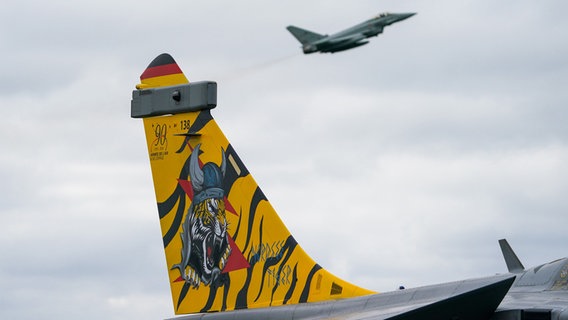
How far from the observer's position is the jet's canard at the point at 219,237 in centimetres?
1552

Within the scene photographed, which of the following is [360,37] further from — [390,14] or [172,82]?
[172,82]

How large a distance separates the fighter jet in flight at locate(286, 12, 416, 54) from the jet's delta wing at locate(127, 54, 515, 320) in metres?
4.41

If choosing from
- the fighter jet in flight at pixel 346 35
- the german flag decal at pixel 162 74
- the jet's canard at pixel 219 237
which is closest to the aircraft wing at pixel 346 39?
the fighter jet in flight at pixel 346 35

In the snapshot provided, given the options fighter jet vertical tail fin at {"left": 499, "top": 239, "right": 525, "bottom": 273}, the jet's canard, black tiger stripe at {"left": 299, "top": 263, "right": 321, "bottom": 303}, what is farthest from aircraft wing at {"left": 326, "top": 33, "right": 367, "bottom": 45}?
fighter jet vertical tail fin at {"left": 499, "top": 239, "right": 525, "bottom": 273}

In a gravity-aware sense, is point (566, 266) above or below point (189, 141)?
below

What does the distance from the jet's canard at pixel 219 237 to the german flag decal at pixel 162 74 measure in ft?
0.05

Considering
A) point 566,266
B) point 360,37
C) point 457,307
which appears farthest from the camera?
point 566,266

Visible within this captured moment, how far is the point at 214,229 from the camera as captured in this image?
55.4ft

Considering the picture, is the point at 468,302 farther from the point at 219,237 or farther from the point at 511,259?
the point at 219,237

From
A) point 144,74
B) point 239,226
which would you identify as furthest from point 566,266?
point 144,74

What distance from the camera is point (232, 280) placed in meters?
16.5


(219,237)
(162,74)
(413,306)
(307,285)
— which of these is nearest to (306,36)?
(413,306)

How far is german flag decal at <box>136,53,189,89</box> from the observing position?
58.1 feet

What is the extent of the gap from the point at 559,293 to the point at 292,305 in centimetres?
382
